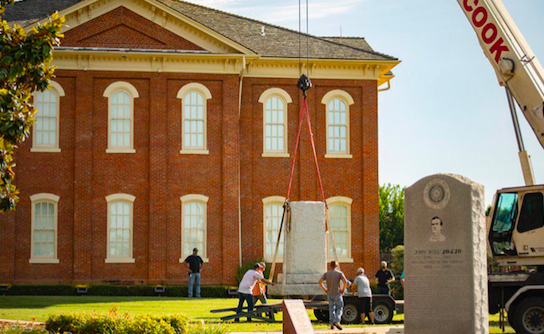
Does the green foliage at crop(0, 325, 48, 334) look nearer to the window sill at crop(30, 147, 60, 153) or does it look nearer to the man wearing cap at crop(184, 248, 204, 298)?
the man wearing cap at crop(184, 248, 204, 298)

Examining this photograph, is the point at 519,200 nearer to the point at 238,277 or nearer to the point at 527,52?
the point at 527,52

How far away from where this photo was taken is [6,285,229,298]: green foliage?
31.4 metres

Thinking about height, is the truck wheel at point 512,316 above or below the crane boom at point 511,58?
below

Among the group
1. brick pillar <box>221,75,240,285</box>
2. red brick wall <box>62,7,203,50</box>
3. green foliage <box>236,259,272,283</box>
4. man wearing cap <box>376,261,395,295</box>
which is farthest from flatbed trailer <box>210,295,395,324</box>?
red brick wall <box>62,7,203,50</box>

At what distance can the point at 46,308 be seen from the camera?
23.9 meters

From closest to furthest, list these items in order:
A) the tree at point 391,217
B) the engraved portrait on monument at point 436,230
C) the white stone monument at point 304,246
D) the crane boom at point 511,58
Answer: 1. the engraved portrait on monument at point 436,230
2. the crane boom at point 511,58
3. the white stone monument at point 304,246
4. the tree at point 391,217

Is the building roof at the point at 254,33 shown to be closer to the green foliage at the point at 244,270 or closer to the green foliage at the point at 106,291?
the green foliage at the point at 244,270

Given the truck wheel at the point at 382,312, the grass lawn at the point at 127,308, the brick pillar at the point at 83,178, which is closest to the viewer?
the grass lawn at the point at 127,308

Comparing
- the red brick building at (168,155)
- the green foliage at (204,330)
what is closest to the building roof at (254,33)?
the red brick building at (168,155)

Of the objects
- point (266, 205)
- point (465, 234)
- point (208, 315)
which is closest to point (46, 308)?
point (208, 315)

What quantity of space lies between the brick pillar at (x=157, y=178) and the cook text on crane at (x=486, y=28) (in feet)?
54.7

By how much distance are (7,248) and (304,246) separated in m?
15.3

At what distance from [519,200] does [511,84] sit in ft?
9.65

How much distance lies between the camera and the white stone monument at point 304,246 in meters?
22.6
